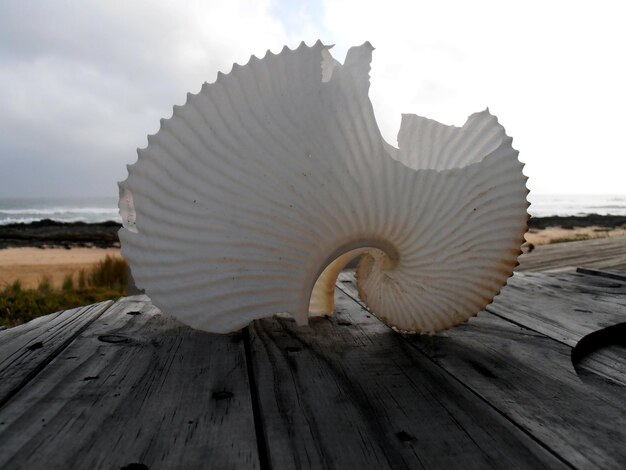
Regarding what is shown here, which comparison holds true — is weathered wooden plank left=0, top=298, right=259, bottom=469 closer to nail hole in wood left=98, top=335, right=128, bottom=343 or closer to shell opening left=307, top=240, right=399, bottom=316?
nail hole in wood left=98, top=335, right=128, bottom=343

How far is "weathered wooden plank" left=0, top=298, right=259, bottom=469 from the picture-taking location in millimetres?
863

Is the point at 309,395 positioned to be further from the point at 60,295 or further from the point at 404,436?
the point at 60,295

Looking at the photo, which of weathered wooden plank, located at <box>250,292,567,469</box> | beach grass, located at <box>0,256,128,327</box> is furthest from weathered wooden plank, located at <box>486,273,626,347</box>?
beach grass, located at <box>0,256,128,327</box>

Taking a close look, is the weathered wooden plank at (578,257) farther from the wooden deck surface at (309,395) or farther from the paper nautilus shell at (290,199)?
the paper nautilus shell at (290,199)

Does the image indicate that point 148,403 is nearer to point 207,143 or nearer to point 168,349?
point 168,349

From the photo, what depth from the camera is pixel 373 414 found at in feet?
3.36

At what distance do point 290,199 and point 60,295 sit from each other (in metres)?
4.46

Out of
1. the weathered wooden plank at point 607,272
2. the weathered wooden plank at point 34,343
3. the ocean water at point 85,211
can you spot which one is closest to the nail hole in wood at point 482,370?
the weathered wooden plank at point 34,343

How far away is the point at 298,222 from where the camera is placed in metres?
1.38

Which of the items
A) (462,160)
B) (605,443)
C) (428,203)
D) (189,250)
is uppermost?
(462,160)

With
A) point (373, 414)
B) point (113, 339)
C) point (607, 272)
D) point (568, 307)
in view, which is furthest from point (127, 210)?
point (607, 272)

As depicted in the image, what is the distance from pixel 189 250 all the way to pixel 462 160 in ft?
2.71

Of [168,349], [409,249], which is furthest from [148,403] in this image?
[409,249]

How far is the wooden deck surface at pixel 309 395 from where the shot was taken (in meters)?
0.88
